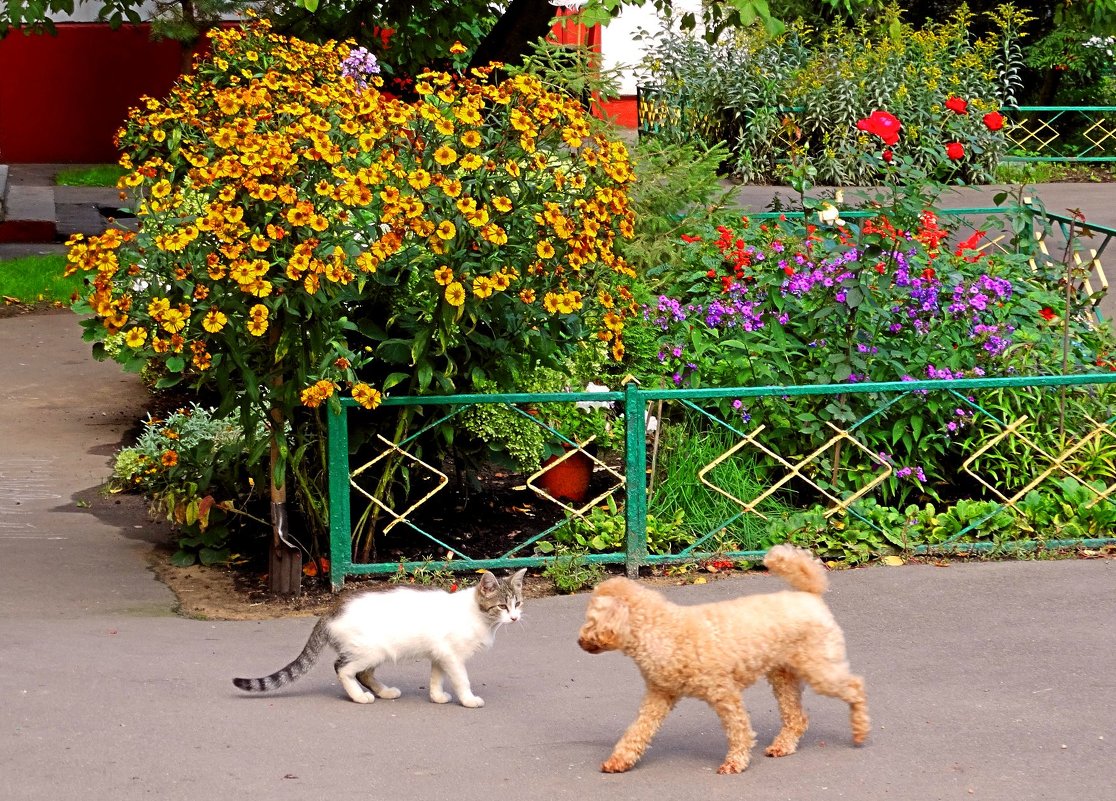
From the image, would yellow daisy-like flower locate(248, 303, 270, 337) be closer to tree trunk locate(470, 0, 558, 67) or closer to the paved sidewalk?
the paved sidewalk

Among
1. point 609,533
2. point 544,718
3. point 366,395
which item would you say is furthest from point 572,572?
point 544,718

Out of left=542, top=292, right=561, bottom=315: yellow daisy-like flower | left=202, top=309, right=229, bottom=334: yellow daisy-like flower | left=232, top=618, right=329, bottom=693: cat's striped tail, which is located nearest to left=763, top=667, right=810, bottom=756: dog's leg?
left=232, top=618, right=329, bottom=693: cat's striped tail

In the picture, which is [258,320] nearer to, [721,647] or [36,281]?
[721,647]

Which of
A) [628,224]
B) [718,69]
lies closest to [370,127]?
[628,224]

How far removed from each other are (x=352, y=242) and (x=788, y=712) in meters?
2.51

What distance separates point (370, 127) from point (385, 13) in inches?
332

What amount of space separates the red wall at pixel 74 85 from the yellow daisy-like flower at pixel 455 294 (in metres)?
15.5

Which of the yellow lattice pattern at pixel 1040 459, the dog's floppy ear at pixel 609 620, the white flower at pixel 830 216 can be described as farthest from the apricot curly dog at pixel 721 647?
the white flower at pixel 830 216

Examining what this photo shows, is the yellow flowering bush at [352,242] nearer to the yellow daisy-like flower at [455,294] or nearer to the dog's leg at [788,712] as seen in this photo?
the yellow daisy-like flower at [455,294]

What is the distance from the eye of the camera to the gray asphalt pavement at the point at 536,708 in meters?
4.24

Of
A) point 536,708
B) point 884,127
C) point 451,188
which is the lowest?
point 536,708

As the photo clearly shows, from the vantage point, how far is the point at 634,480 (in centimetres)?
627

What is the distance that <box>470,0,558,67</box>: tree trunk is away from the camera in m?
13.4

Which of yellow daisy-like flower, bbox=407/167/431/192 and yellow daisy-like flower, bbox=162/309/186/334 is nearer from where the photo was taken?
yellow daisy-like flower, bbox=162/309/186/334
